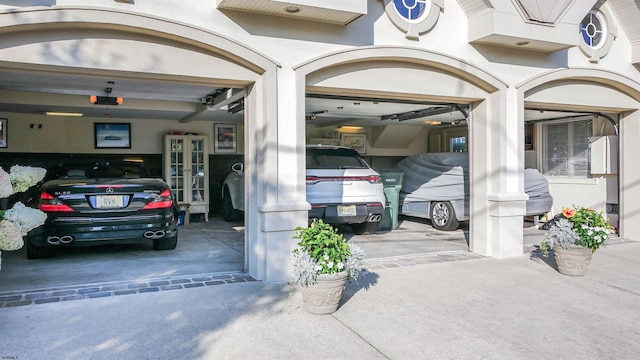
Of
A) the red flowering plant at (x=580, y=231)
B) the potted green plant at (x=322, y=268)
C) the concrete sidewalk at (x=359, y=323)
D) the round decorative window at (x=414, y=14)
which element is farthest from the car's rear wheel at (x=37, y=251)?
the red flowering plant at (x=580, y=231)

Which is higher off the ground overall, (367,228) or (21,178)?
(21,178)

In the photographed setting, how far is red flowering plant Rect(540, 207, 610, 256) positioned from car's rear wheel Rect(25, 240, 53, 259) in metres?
6.28

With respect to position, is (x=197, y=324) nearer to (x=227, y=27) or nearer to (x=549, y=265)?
(x=227, y=27)

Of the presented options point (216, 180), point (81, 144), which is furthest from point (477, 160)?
point (81, 144)

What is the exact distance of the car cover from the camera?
924 cm

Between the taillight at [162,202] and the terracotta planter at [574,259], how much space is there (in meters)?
4.86

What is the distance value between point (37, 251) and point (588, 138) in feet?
31.7

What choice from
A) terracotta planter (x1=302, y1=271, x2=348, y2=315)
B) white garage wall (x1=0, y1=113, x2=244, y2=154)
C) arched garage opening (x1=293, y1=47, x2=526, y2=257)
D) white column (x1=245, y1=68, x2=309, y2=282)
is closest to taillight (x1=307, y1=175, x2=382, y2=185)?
arched garage opening (x1=293, y1=47, x2=526, y2=257)

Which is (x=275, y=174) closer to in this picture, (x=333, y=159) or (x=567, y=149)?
(x=333, y=159)

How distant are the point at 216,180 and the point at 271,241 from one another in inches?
278

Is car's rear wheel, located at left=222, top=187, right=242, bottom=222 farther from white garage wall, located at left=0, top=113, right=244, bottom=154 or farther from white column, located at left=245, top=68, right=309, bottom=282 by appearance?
white column, located at left=245, top=68, right=309, bottom=282

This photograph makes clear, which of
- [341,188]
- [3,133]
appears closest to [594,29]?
[341,188]

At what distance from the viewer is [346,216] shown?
7.65m

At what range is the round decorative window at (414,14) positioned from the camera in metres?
6.02
